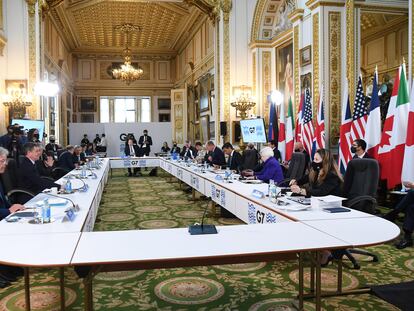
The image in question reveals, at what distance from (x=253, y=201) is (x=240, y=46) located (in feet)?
28.0

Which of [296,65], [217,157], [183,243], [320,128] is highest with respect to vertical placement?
[296,65]

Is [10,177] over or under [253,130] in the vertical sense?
under

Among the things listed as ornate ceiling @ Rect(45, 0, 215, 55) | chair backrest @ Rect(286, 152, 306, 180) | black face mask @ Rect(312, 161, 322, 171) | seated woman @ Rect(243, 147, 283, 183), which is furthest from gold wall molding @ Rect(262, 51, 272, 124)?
black face mask @ Rect(312, 161, 322, 171)

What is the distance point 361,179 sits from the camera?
4.37 m

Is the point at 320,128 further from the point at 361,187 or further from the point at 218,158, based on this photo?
the point at 361,187

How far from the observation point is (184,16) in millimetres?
15664

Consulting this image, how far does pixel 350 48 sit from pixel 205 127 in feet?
27.1

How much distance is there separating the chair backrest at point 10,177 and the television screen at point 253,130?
6.04 metres

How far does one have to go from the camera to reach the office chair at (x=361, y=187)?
4.16 meters

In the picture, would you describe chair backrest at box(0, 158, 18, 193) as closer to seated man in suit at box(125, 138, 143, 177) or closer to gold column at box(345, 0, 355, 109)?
gold column at box(345, 0, 355, 109)

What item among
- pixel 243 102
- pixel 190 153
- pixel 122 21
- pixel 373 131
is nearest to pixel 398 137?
pixel 373 131

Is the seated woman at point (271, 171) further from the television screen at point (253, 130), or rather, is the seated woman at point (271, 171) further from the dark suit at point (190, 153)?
the dark suit at point (190, 153)

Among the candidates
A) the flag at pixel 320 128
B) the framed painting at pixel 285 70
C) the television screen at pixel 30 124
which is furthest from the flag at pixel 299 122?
the television screen at pixel 30 124

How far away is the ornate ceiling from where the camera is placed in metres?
14.0
